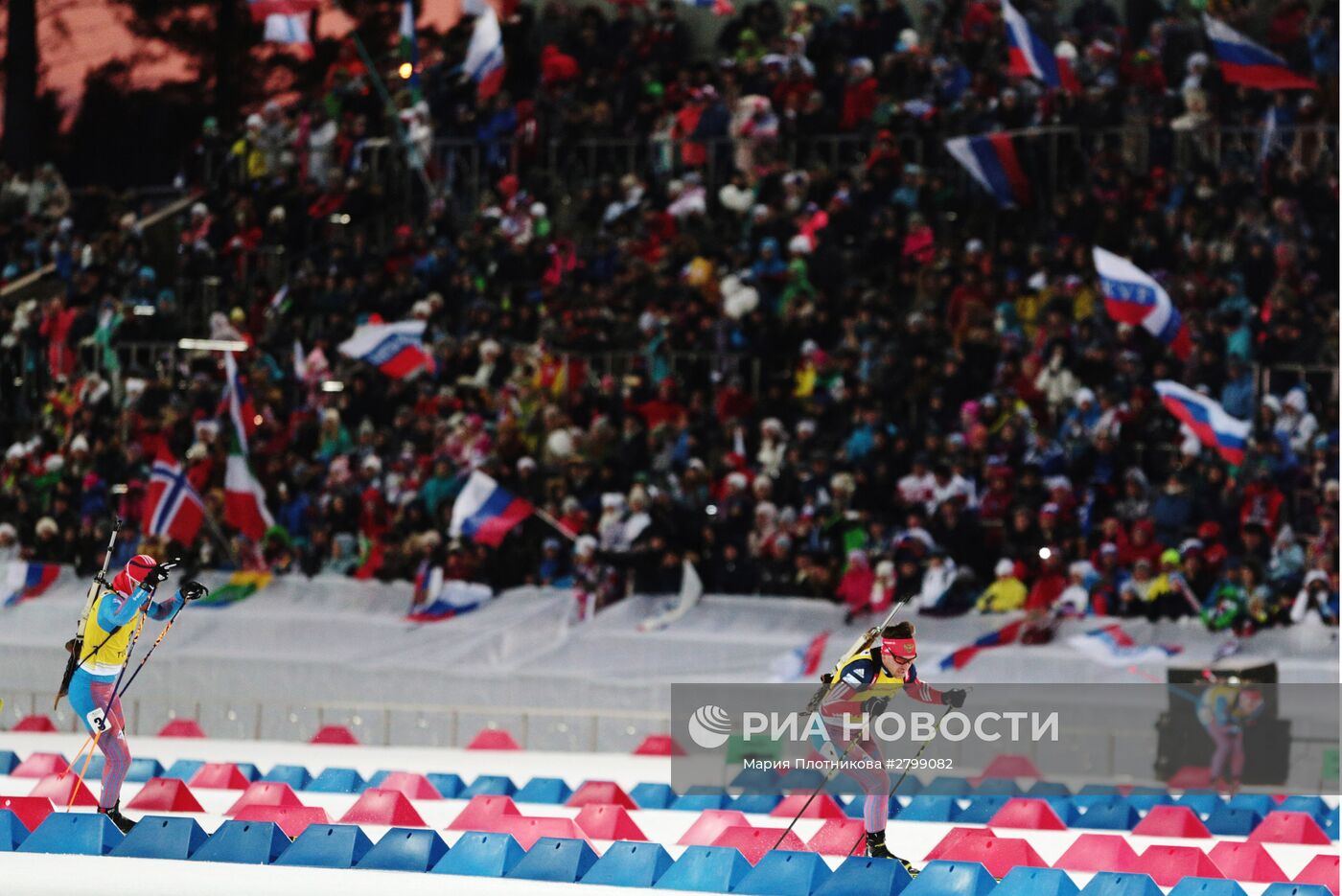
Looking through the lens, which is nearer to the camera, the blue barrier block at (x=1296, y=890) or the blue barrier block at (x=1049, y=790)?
the blue barrier block at (x=1296, y=890)

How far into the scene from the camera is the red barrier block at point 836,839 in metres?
13.6

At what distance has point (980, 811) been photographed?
16750mm

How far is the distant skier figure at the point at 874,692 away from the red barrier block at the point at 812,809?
163 inches

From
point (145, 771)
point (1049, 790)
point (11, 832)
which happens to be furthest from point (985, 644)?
point (11, 832)

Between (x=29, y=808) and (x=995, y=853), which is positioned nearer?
(x=995, y=853)

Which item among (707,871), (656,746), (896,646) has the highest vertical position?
(896,646)

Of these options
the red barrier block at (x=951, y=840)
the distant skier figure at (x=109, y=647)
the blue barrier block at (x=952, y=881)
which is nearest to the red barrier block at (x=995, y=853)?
the red barrier block at (x=951, y=840)

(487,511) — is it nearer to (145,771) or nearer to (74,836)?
(145,771)

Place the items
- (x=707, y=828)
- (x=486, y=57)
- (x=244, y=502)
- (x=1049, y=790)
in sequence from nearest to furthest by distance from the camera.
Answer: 1. (x=707, y=828)
2. (x=1049, y=790)
3. (x=244, y=502)
4. (x=486, y=57)

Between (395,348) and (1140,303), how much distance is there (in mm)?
8321

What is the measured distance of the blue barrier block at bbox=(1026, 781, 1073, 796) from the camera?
1784 centimetres

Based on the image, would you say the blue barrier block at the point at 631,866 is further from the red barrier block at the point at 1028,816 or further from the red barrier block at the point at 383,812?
the red barrier block at the point at 1028,816

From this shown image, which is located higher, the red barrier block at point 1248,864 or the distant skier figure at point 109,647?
the distant skier figure at point 109,647

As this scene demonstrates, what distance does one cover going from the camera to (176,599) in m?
13.3
